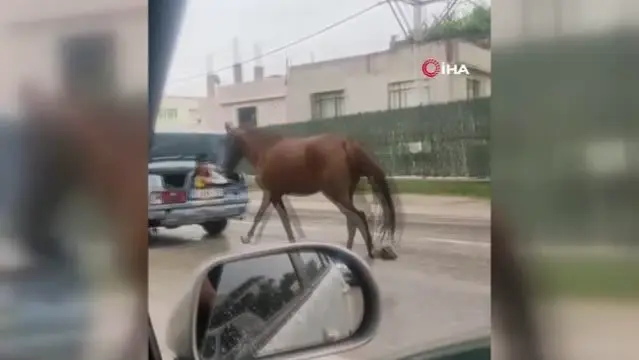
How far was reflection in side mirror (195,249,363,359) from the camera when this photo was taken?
135 cm

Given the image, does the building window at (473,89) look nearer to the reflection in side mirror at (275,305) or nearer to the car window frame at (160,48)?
the reflection in side mirror at (275,305)

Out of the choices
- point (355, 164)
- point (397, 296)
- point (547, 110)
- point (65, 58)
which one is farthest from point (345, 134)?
point (65, 58)

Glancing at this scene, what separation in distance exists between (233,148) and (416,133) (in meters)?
0.42

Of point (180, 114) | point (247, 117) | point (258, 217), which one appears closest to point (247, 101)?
point (247, 117)

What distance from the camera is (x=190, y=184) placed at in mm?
1339

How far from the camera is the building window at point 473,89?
1.38 metres

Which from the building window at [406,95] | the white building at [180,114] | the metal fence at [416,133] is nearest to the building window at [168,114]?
the white building at [180,114]

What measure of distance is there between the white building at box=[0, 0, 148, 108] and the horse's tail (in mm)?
501

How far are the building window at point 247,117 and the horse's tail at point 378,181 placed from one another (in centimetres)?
21

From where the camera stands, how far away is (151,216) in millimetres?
1335

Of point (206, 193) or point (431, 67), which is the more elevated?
point (431, 67)


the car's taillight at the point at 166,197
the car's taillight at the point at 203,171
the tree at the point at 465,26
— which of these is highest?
the tree at the point at 465,26

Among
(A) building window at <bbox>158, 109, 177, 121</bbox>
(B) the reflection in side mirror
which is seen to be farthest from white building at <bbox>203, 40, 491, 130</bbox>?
(B) the reflection in side mirror

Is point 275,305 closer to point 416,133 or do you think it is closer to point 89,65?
→ point 416,133
